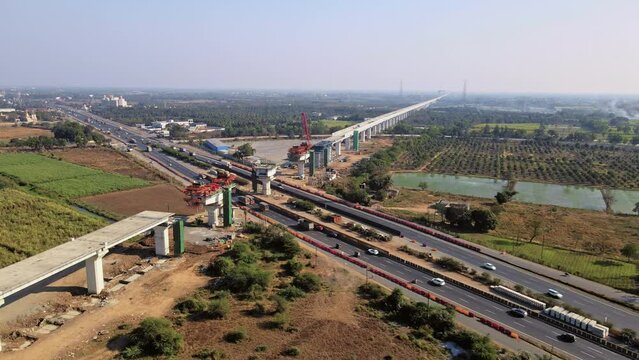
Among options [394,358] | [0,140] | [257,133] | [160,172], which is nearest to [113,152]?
[160,172]

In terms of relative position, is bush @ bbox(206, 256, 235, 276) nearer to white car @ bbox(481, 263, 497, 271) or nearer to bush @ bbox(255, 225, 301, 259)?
bush @ bbox(255, 225, 301, 259)

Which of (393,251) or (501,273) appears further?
(393,251)

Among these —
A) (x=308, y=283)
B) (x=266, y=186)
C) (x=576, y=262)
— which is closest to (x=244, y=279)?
(x=308, y=283)

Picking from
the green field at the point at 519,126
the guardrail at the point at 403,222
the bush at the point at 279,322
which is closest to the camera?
the bush at the point at 279,322

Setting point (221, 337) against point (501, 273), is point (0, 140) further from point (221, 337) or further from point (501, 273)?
point (501, 273)

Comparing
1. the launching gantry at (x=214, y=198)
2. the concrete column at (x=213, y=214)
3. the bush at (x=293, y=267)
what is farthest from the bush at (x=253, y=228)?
the bush at (x=293, y=267)

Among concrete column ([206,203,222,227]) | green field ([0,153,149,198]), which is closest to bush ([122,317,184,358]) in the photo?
concrete column ([206,203,222,227])

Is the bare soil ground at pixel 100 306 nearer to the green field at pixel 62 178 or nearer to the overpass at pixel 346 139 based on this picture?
the green field at pixel 62 178
